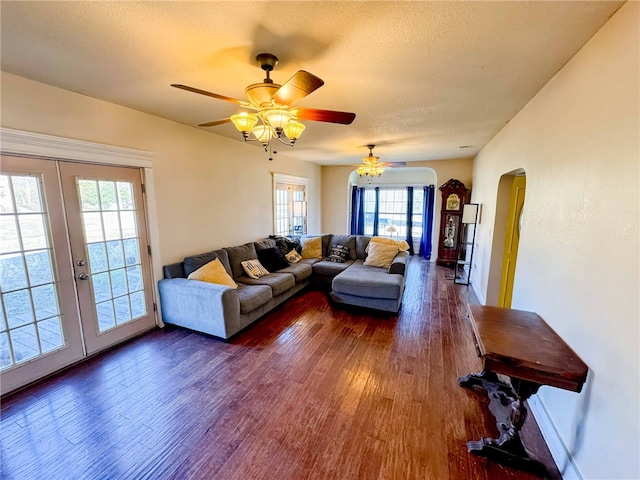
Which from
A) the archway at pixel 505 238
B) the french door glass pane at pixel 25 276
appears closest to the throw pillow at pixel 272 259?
the french door glass pane at pixel 25 276

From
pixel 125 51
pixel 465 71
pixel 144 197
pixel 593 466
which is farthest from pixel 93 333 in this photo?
pixel 465 71

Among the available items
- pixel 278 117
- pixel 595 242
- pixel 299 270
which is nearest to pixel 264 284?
pixel 299 270

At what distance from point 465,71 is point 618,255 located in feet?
5.16

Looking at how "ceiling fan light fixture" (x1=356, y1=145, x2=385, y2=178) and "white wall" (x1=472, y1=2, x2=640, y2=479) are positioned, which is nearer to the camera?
"white wall" (x1=472, y1=2, x2=640, y2=479)

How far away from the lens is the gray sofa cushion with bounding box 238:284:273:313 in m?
3.19

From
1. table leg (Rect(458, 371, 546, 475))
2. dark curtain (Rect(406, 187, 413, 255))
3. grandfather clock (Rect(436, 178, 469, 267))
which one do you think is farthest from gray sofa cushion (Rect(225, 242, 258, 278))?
dark curtain (Rect(406, 187, 413, 255))

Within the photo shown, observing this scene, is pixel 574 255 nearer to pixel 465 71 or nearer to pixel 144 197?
pixel 465 71

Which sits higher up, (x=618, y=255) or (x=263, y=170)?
(x=263, y=170)

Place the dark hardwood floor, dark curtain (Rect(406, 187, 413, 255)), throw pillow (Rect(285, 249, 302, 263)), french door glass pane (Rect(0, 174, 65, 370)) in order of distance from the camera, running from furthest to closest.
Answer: dark curtain (Rect(406, 187, 413, 255)), throw pillow (Rect(285, 249, 302, 263)), french door glass pane (Rect(0, 174, 65, 370)), the dark hardwood floor

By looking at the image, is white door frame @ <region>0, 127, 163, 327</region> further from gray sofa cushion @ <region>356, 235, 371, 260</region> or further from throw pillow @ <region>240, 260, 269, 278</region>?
gray sofa cushion @ <region>356, 235, 371, 260</region>

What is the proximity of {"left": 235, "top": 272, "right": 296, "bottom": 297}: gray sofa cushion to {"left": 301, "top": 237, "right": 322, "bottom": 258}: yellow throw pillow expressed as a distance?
1161 millimetres

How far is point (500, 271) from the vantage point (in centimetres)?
365

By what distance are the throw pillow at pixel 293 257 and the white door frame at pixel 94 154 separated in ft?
7.11

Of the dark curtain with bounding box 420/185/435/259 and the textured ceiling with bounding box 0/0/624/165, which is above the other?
the textured ceiling with bounding box 0/0/624/165
